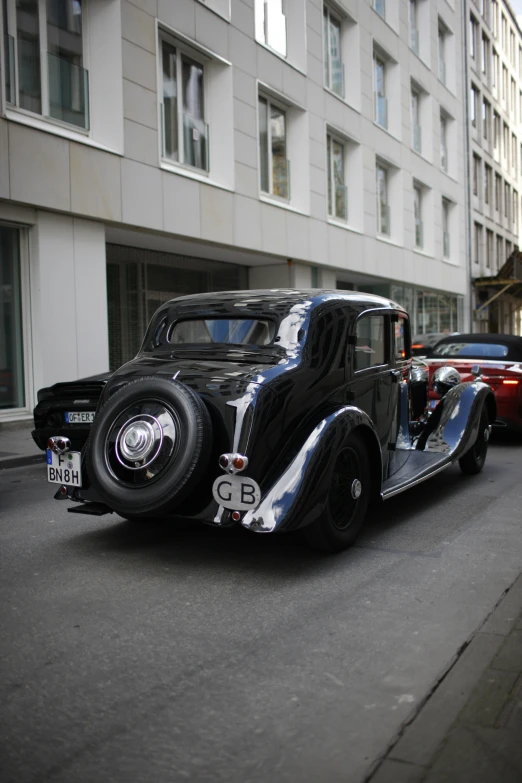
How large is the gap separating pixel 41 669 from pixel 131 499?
1410 millimetres

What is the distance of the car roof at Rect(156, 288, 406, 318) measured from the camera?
17.8 feet

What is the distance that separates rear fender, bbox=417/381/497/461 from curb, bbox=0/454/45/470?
501cm

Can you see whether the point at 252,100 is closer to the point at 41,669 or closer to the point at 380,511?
the point at 380,511

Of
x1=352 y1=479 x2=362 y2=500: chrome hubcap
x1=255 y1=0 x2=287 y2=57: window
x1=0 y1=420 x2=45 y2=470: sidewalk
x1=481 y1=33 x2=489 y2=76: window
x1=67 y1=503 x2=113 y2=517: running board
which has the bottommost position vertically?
x1=0 y1=420 x2=45 y2=470: sidewalk

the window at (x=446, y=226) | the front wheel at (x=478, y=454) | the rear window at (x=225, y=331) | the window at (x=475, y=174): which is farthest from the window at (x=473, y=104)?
the rear window at (x=225, y=331)

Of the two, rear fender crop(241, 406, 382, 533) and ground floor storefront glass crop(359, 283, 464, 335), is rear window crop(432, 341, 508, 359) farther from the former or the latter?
ground floor storefront glass crop(359, 283, 464, 335)

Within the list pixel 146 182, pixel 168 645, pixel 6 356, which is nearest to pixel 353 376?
pixel 168 645

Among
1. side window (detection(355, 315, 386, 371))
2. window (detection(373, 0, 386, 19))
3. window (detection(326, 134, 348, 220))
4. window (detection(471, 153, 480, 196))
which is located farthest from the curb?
window (detection(471, 153, 480, 196))

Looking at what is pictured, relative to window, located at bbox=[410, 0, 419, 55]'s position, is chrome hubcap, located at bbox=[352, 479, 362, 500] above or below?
below

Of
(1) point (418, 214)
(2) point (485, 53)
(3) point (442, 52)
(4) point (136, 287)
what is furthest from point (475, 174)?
(4) point (136, 287)

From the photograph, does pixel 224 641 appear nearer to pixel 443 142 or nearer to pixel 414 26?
pixel 414 26

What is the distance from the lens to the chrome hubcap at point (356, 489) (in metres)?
5.06

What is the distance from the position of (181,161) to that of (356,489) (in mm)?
11974

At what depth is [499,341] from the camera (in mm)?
10633
